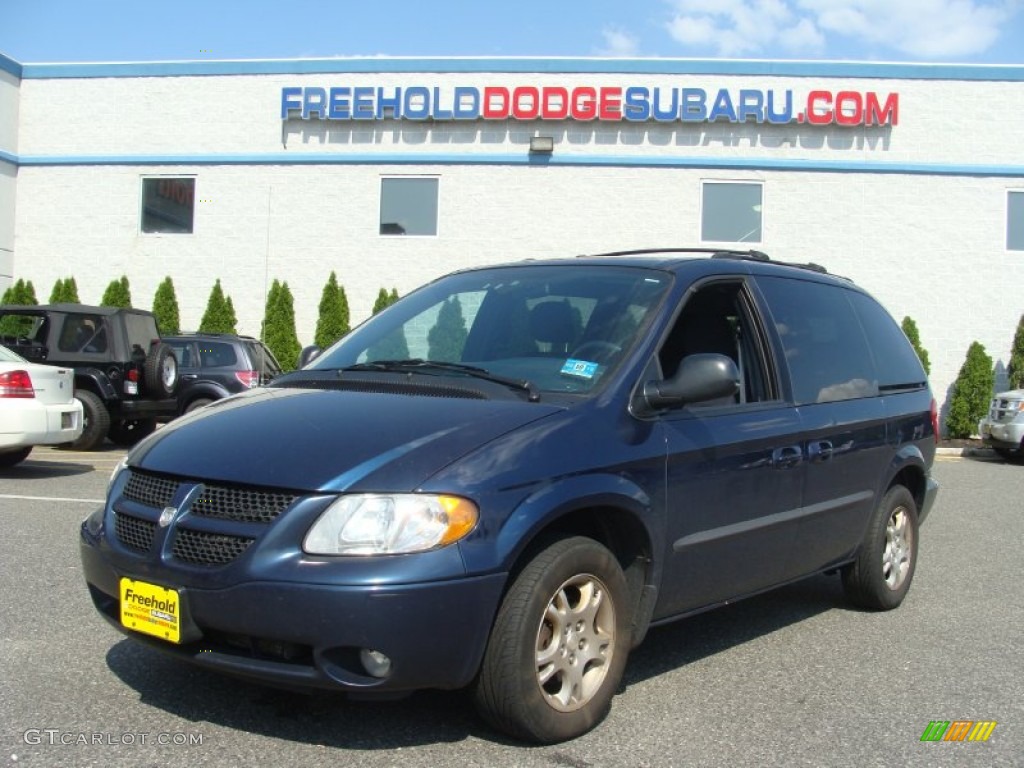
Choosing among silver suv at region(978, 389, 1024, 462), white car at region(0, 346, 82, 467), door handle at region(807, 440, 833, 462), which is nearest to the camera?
door handle at region(807, 440, 833, 462)

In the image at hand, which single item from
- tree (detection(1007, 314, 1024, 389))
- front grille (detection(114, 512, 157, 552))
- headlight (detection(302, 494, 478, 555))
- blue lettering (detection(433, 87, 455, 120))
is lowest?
front grille (detection(114, 512, 157, 552))

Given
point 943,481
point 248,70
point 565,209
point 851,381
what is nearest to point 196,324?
point 248,70

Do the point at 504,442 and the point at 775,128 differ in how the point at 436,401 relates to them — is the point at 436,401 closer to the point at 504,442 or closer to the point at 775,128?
the point at 504,442

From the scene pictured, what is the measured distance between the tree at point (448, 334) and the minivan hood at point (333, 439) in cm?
55

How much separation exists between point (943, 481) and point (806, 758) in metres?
10.5

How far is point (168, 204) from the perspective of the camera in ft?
67.7

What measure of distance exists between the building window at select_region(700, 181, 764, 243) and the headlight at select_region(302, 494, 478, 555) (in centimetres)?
1726

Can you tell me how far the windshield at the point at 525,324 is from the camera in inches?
163

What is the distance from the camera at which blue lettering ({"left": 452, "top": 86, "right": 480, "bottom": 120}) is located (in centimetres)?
1967

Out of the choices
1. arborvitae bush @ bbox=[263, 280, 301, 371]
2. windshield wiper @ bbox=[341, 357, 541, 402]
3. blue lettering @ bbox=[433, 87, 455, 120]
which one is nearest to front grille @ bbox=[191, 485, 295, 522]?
windshield wiper @ bbox=[341, 357, 541, 402]

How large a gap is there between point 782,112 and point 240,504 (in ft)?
59.3

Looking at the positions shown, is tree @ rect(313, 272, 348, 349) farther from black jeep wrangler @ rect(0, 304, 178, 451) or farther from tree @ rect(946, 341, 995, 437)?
tree @ rect(946, 341, 995, 437)

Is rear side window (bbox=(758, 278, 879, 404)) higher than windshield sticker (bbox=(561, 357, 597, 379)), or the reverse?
rear side window (bbox=(758, 278, 879, 404))

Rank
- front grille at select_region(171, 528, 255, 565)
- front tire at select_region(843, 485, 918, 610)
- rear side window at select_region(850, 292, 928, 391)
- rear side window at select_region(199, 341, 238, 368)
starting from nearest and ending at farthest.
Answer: front grille at select_region(171, 528, 255, 565) → front tire at select_region(843, 485, 918, 610) → rear side window at select_region(850, 292, 928, 391) → rear side window at select_region(199, 341, 238, 368)
